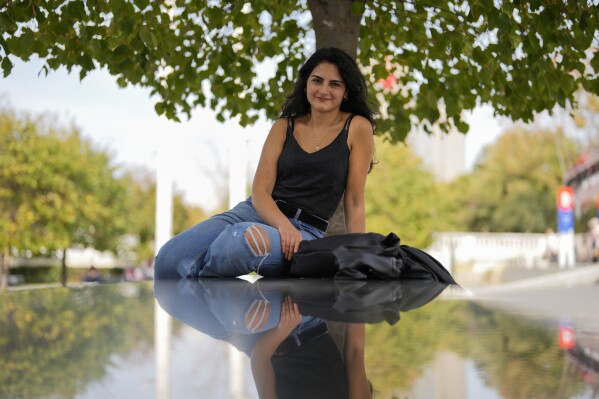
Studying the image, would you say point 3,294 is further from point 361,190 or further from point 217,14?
point 217,14

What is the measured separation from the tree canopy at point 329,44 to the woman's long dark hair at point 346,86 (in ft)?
3.38

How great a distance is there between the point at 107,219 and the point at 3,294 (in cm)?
3209

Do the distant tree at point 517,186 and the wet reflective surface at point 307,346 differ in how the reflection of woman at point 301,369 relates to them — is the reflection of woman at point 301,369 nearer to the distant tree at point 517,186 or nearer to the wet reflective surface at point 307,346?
the wet reflective surface at point 307,346

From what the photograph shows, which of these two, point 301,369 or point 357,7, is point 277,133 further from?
point 301,369

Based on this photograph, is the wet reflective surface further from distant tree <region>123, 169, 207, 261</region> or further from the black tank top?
distant tree <region>123, 169, 207, 261</region>

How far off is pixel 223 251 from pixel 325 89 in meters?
0.99

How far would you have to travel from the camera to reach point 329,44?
596cm

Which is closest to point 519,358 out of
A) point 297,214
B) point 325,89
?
point 297,214

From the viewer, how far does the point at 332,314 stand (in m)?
1.89

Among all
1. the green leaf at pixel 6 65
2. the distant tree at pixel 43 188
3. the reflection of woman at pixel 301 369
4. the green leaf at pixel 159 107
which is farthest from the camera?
the distant tree at pixel 43 188

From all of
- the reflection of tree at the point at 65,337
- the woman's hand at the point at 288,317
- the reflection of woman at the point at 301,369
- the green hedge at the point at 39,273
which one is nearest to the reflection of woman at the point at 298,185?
the reflection of tree at the point at 65,337

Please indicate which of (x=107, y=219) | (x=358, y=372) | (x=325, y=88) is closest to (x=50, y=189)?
(x=107, y=219)

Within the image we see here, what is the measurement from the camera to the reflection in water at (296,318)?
3.99 feet

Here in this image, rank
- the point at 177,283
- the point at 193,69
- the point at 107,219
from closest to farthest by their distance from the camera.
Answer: the point at 177,283, the point at 193,69, the point at 107,219
